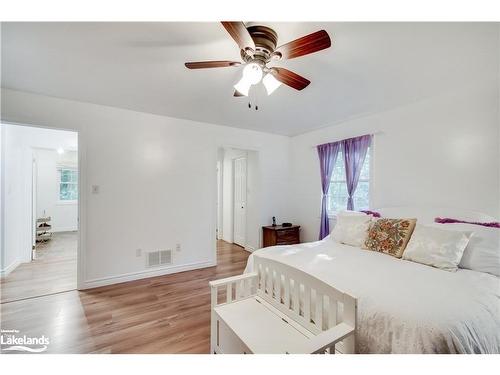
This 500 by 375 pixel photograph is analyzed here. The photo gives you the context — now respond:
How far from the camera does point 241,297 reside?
1804 mm

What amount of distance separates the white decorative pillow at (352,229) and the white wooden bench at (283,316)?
123cm

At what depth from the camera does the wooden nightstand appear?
3.92 meters

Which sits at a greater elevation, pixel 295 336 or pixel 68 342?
pixel 295 336

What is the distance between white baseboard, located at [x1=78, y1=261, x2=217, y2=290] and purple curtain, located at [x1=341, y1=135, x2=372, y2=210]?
97.2 inches

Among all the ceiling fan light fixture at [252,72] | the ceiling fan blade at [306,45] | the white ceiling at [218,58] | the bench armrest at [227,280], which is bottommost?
the bench armrest at [227,280]

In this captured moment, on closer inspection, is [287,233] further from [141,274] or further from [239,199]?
[141,274]

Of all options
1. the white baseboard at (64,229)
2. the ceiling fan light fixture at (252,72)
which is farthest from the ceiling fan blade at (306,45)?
the white baseboard at (64,229)

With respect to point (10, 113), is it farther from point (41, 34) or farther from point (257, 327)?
point (257, 327)

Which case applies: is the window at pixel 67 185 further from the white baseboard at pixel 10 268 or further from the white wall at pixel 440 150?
the white wall at pixel 440 150

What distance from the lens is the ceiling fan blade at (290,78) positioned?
164 cm

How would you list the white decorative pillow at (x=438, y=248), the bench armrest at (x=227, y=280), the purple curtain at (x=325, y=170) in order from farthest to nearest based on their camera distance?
the purple curtain at (x=325, y=170) < the white decorative pillow at (x=438, y=248) < the bench armrest at (x=227, y=280)

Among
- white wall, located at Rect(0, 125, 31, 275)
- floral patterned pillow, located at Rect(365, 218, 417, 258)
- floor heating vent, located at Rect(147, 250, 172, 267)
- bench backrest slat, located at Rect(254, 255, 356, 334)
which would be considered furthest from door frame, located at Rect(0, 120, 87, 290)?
floral patterned pillow, located at Rect(365, 218, 417, 258)
